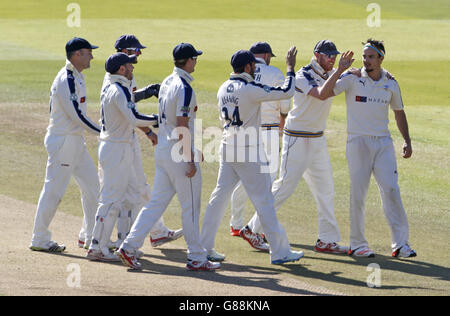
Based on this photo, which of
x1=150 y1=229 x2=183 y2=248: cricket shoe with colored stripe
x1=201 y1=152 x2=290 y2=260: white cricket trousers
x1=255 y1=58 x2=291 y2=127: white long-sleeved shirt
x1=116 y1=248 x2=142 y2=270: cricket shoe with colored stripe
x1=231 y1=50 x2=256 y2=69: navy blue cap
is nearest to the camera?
x1=116 y1=248 x2=142 y2=270: cricket shoe with colored stripe

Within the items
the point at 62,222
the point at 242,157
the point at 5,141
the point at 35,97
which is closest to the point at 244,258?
the point at 242,157

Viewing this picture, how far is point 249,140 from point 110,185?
5.23 feet

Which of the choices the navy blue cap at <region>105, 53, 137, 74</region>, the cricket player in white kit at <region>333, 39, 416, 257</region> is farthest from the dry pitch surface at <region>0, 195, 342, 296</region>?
the navy blue cap at <region>105, 53, 137, 74</region>

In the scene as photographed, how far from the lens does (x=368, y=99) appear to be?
965 cm

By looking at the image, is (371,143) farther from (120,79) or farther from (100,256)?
(100,256)

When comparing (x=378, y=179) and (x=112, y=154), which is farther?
(x=378, y=179)

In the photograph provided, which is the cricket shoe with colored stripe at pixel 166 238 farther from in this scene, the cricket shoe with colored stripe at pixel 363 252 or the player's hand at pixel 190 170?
the cricket shoe with colored stripe at pixel 363 252

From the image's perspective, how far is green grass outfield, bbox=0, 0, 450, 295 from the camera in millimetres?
9727

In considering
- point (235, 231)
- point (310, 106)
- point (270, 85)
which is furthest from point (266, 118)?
point (235, 231)

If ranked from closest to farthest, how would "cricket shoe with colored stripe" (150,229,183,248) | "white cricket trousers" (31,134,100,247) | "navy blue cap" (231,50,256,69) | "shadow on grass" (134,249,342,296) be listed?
"shadow on grass" (134,249,342,296) → "navy blue cap" (231,50,256,69) → "white cricket trousers" (31,134,100,247) → "cricket shoe with colored stripe" (150,229,183,248)

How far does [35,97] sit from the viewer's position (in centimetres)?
2025

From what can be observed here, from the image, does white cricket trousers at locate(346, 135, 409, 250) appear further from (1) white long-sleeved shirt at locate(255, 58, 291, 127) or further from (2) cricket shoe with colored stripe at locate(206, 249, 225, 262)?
(2) cricket shoe with colored stripe at locate(206, 249, 225, 262)

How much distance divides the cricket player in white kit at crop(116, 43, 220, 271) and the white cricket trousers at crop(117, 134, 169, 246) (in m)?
0.91

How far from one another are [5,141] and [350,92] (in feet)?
28.5
